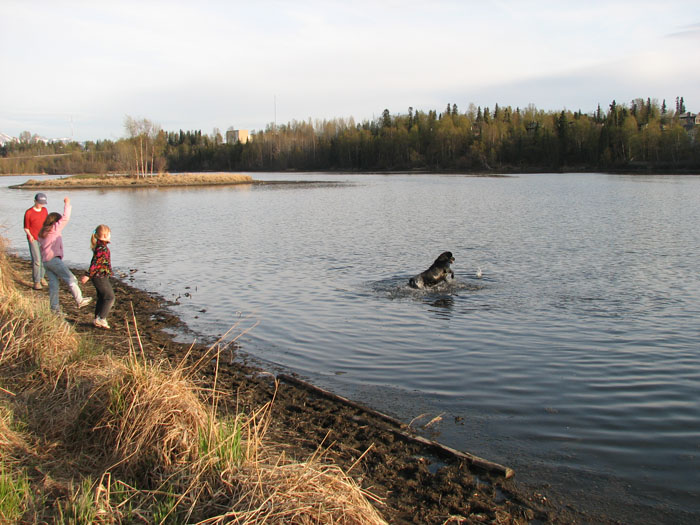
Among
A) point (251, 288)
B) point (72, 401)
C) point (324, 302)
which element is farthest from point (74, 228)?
point (72, 401)

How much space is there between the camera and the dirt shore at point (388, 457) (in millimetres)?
4645

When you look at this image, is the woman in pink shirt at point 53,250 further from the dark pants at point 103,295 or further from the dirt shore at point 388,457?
the dirt shore at point 388,457

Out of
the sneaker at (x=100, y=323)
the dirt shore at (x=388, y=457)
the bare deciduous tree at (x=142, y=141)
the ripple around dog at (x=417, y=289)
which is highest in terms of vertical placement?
the bare deciduous tree at (x=142, y=141)

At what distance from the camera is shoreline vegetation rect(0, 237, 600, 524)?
3.90 m

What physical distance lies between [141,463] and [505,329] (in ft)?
26.3

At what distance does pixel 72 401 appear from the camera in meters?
5.72

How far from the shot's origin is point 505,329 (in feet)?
36.0

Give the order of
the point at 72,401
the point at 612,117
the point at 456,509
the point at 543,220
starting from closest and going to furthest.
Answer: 1. the point at 456,509
2. the point at 72,401
3. the point at 543,220
4. the point at 612,117

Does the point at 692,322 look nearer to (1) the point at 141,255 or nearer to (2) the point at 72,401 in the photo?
(2) the point at 72,401

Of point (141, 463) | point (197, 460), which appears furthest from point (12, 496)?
point (197, 460)

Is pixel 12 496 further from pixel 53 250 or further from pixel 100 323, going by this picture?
pixel 53 250

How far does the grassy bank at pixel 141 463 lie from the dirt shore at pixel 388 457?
1.69 feet

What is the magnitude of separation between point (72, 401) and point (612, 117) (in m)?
136

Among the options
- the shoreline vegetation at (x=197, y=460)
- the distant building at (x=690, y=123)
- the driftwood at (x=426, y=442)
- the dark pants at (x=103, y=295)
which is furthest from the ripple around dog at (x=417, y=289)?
the distant building at (x=690, y=123)
